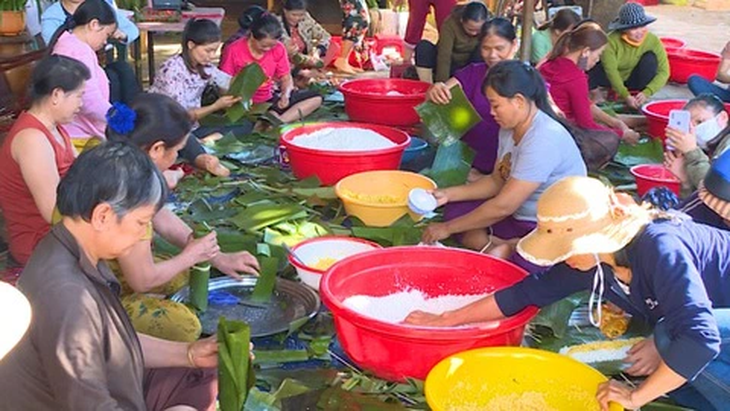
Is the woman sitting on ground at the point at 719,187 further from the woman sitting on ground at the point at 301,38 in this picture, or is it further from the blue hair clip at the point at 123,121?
the woman sitting on ground at the point at 301,38

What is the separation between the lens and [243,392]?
2064mm

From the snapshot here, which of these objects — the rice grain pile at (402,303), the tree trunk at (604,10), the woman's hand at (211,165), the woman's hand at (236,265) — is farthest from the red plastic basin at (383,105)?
the tree trunk at (604,10)

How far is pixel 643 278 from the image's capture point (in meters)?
2.09

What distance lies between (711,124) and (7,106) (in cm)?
361

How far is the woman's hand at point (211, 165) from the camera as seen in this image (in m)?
4.19

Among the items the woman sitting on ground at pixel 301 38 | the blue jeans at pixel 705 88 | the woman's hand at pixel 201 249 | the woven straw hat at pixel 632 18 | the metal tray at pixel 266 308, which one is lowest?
the woman sitting on ground at pixel 301 38

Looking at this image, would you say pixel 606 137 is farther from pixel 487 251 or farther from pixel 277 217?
pixel 277 217

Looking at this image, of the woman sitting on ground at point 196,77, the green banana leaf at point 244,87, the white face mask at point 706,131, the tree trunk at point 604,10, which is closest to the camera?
the white face mask at point 706,131

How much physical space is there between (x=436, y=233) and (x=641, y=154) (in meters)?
2.11

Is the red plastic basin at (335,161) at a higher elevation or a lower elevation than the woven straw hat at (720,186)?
lower

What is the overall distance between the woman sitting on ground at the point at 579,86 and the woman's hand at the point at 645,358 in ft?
7.16

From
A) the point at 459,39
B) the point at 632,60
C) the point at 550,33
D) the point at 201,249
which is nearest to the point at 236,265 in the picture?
the point at 201,249

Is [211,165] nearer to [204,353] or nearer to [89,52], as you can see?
[89,52]

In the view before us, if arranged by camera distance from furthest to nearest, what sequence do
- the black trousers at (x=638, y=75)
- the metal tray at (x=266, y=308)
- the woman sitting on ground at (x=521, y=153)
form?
the black trousers at (x=638, y=75)
the woman sitting on ground at (x=521, y=153)
the metal tray at (x=266, y=308)
